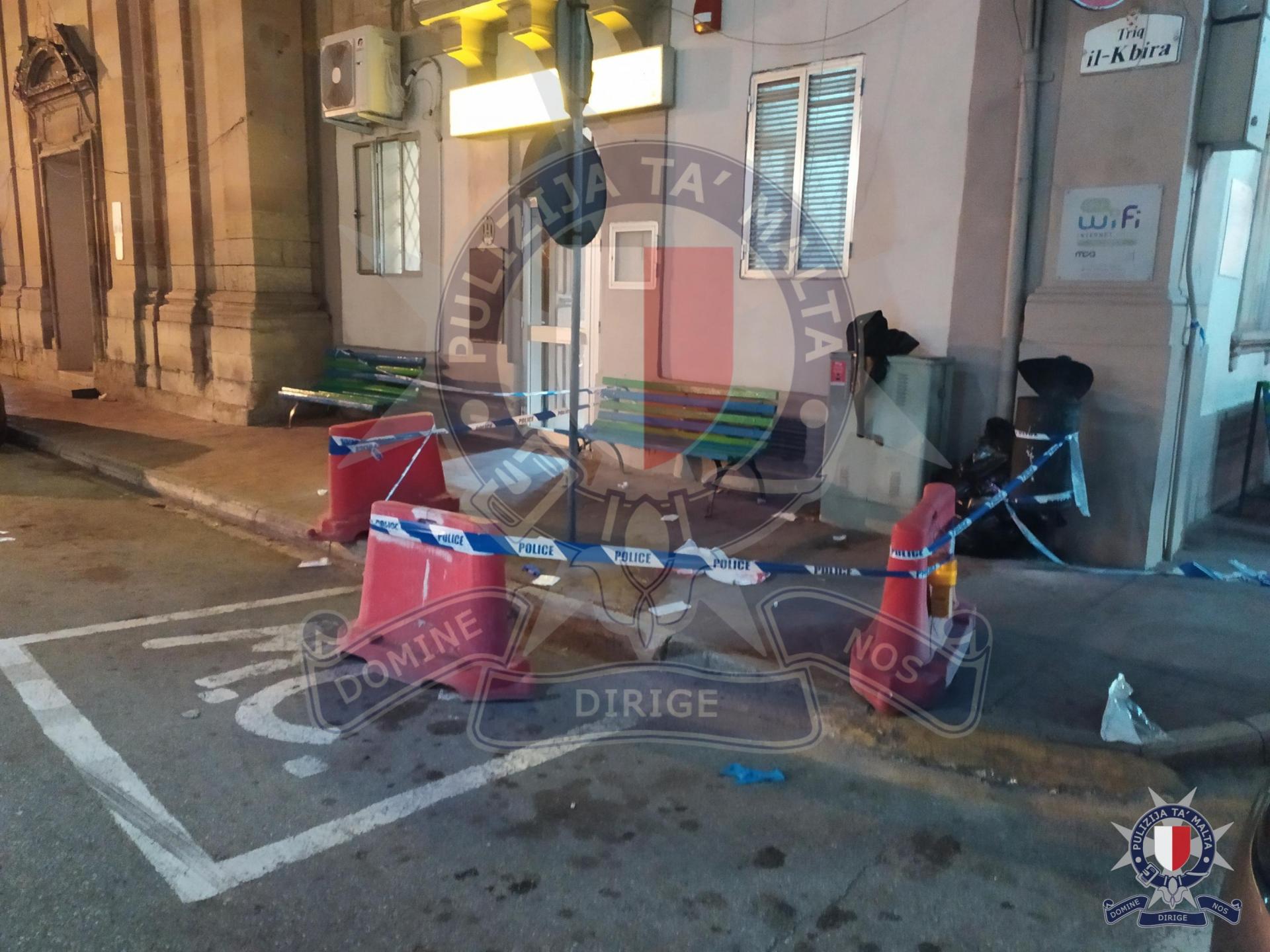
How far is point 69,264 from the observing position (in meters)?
16.5

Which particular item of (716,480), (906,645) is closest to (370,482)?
(716,480)

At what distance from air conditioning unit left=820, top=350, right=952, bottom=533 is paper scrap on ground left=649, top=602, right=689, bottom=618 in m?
2.18

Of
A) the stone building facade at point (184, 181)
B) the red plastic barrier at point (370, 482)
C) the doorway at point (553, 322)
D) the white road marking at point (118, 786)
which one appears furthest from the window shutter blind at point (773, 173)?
the stone building facade at point (184, 181)

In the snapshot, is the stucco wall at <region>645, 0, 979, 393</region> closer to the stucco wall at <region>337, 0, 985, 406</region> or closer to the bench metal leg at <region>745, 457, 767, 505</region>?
the stucco wall at <region>337, 0, 985, 406</region>

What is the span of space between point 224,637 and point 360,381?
717cm

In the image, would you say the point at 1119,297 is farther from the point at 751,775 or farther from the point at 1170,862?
the point at 751,775

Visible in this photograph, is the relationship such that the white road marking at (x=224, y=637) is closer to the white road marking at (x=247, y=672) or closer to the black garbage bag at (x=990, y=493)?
the white road marking at (x=247, y=672)

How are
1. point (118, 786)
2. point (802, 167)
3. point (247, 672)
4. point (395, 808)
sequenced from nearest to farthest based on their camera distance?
point (395, 808), point (118, 786), point (247, 672), point (802, 167)

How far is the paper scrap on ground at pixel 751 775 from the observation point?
3.72 meters

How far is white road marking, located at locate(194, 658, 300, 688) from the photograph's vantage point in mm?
4551

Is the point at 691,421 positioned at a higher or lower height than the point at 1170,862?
higher

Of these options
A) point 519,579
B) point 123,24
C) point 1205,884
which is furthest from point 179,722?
point 123,24

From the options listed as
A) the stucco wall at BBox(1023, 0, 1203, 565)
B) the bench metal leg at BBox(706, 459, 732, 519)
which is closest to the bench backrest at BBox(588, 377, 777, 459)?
the bench metal leg at BBox(706, 459, 732, 519)

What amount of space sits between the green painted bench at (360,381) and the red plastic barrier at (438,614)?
655cm
